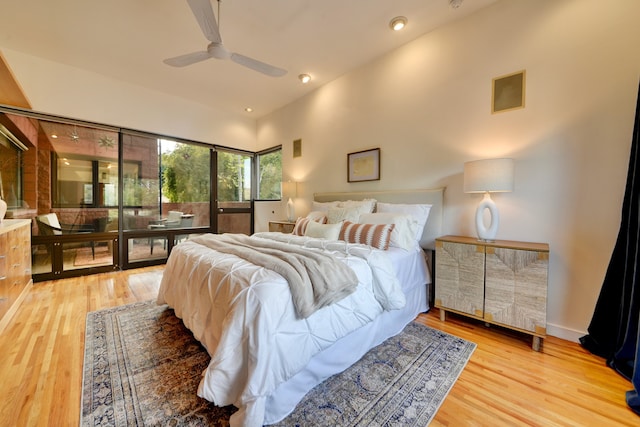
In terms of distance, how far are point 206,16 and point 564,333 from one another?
12.7 ft

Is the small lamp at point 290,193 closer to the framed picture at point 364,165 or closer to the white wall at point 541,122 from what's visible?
the framed picture at point 364,165

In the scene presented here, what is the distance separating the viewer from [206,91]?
4.18m

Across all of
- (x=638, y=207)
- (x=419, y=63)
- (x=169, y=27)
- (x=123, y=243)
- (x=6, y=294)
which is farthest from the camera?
(x=123, y=243)

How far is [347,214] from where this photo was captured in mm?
2922

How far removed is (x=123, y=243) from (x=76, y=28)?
9.48 ft

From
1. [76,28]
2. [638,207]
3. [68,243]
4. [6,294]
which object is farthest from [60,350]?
[638,207]

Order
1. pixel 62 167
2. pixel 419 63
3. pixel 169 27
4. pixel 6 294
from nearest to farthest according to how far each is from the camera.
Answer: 1. pixel 6 294
2. pixel 169 27
3. pixel 419 63
4. pixel 62 167

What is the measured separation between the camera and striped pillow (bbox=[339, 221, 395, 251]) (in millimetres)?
2320

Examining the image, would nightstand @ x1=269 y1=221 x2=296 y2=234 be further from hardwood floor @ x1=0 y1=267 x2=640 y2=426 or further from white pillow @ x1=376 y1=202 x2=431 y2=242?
hardwood floor @ x1=0 y1=267 x2=640 y2=426

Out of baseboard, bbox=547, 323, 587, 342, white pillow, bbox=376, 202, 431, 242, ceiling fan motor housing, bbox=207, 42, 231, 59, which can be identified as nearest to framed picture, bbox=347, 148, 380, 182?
white pillow, bbox=376, 202, 431, 242

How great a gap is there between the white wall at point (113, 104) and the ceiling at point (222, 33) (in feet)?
0.52

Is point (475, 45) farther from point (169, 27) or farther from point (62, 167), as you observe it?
point (62, 167)

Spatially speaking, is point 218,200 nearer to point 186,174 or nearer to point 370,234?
point 186,174

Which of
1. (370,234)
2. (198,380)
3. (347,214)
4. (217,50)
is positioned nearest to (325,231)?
(347,214)
